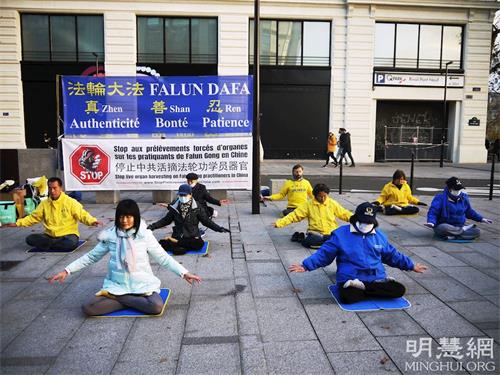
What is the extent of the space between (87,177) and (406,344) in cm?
888

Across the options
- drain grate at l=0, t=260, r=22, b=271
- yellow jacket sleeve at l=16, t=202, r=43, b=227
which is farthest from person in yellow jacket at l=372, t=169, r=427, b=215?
drain grate at l=0, t=260, r=22, b=271

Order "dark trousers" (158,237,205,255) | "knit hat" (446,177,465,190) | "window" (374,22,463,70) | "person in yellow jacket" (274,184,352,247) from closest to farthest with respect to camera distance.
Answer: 1. "dark trousers" (158,237,205,255)
2. "person in yellow jacket" (274,184,352,247)
3. "knit hat" (446,177,465,190)
4. "window" (374,22,463,70)

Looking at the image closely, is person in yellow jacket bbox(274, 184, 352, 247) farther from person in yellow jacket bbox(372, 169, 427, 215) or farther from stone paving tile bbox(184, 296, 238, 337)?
person in yellow jacket bbox(372, 169, 427, 215)

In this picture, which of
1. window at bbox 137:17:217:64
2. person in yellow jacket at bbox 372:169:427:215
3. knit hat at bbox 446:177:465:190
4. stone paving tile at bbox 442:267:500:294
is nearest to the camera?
stone paving tile at bbox 442:267:500:294

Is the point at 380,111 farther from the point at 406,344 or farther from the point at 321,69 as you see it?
the point at 406,344

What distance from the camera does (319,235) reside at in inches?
281

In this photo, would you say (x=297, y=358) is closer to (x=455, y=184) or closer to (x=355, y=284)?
(x=355, y=284)

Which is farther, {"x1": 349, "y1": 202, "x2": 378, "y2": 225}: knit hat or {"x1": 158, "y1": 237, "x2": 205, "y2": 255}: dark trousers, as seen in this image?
{"x1": 158, "y1": 237, "x2": 205, "y2": 255}: dark trousers

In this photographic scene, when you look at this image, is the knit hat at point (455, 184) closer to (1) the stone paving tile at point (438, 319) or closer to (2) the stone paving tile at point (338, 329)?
(1) the stone paving tile at point (438, 319)

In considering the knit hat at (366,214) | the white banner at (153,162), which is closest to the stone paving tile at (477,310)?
the knit hat at (366,214)

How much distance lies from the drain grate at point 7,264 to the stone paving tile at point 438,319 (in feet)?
17.2

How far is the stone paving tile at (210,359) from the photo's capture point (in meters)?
3.54

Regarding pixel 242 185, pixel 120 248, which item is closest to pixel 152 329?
pixel 120 248

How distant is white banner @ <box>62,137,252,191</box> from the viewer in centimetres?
1082
